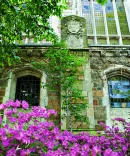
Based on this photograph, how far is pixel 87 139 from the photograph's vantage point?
3.21 meters

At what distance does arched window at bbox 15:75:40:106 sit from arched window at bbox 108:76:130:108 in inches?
105

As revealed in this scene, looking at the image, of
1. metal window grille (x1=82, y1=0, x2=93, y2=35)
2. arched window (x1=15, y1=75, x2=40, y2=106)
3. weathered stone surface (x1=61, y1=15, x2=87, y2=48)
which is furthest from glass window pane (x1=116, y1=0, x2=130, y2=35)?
arched window (x1=15, y1=75, x2=40, y2=106)

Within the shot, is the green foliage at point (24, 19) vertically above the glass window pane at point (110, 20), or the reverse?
the glass window pane at point (110, 20)

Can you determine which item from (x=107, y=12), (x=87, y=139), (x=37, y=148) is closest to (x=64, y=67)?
(x=87, y=139)

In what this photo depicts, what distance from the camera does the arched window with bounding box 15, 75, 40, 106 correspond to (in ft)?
24.1

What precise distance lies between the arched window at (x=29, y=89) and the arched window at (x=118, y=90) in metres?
2.67

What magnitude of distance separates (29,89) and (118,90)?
3220 mm

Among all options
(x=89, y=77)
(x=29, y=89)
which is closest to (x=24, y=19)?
(x=89, y=77)

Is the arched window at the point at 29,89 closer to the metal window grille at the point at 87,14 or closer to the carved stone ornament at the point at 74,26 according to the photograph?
the carved stone ornament at the point at 74,26

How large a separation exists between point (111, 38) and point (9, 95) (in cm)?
567

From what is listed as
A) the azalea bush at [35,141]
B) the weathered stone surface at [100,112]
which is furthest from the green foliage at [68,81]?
the azalea bush at [35,141]

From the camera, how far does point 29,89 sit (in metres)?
7.58

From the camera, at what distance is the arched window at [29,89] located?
7.34 m

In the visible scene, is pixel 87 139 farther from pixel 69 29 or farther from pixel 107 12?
pixel 107 12
